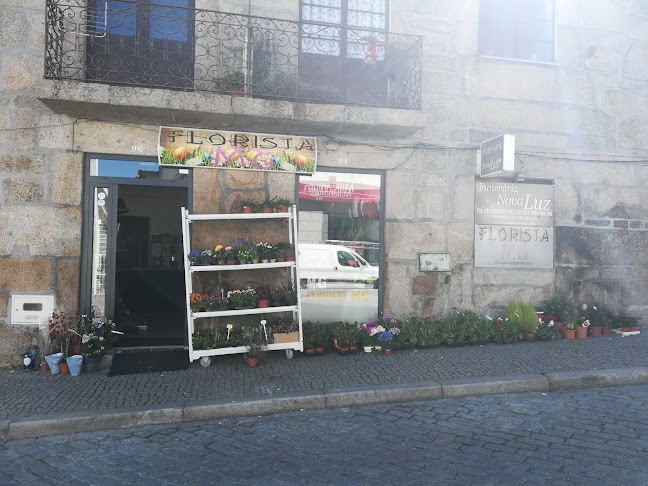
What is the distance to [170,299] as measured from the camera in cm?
1102

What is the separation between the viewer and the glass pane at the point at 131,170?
7027 millimetres

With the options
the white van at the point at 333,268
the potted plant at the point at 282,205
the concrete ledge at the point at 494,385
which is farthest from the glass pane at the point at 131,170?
the concrete ledge at the point at 494,385

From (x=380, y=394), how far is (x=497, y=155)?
4.18 m

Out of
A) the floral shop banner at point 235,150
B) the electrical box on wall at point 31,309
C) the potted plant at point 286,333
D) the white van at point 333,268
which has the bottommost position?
the potted plant at point 286,333

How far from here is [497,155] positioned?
24.9ft

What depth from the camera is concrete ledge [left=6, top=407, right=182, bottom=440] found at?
4.53 metres

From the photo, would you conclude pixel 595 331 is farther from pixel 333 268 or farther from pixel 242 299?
pixel 242 299

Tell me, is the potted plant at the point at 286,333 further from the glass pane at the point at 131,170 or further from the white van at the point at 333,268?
the glass pane at the point at 131,170

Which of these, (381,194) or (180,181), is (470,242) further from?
(180,181)

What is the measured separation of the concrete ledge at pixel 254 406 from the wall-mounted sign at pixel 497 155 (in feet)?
14.5

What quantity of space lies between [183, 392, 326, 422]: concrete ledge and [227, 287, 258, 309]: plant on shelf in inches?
67.3

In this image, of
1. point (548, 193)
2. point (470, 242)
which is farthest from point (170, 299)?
point (548, 193)

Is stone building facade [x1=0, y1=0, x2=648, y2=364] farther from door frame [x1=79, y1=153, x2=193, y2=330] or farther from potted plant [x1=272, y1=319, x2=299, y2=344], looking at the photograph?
potted plant [x1=272, y1=319, x2=299, y2=344]

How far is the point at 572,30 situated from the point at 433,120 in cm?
314
